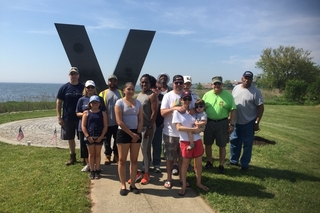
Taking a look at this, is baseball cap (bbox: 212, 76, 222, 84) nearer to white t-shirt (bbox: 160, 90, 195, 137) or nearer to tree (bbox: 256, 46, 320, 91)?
white t-shirt (bbox: 160, 90, 195, 137)

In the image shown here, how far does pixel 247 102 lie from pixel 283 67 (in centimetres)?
4473

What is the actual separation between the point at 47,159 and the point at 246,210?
433cm

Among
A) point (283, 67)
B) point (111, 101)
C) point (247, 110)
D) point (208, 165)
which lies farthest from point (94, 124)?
point (283, 67)

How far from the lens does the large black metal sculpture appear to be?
17.8 feet

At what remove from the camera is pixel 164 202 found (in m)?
3.70

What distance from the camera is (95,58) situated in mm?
5656

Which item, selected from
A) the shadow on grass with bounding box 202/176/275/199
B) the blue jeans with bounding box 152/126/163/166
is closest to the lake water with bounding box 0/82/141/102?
the blue jeans with bounding box 152/126/163/166

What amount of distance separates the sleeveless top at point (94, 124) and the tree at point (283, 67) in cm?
4283

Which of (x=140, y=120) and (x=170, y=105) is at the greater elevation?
(x=170, y=105)

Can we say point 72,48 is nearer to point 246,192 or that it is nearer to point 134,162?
point 134,162

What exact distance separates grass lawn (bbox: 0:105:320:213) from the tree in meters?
40.4

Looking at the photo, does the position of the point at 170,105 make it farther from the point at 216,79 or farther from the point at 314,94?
the point at 314,94

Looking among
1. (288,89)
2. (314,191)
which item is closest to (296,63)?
(288,89)

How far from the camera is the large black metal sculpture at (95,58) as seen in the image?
17.8 feet
